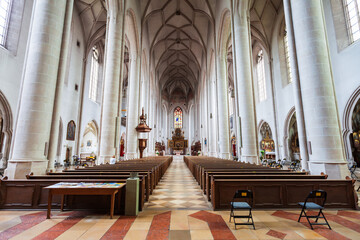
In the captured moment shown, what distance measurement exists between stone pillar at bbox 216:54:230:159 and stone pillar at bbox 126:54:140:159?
288 inches

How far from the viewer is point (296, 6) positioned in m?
6.70

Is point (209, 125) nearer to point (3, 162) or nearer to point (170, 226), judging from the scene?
point (3, 162)

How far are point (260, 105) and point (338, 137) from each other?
647 inches

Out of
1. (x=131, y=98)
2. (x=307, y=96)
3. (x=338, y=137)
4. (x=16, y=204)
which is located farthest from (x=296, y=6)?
(x=131, y=98)

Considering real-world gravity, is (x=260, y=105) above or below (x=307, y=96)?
above

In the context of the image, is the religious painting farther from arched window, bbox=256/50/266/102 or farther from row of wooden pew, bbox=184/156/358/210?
arched window, bbox=256/50/266/102

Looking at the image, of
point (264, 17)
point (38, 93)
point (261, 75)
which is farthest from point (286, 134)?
point (38, 93)

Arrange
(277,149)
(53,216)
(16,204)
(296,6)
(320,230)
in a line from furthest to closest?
(277,149), (296,6), (16,204), (53,216), (320,230)

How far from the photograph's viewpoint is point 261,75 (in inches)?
846

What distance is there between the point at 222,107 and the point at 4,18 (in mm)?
15871

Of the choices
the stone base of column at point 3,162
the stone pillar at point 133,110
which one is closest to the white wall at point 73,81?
the stone base of column at point 3,162

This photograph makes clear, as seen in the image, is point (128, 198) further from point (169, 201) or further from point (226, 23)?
point (226, 23)

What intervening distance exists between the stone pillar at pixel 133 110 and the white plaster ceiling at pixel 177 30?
15.7ft

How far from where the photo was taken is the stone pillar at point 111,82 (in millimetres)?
10289
